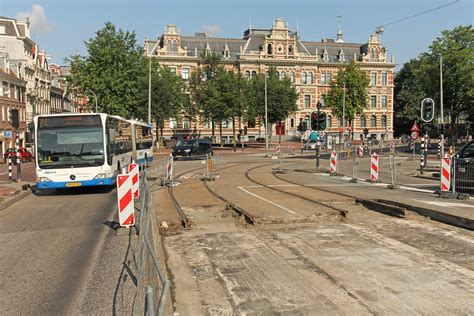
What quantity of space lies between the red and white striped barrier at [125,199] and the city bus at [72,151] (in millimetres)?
6442

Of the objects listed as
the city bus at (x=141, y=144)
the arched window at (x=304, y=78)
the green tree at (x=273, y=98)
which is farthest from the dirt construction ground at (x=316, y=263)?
the arched window at (x=304, y=78)

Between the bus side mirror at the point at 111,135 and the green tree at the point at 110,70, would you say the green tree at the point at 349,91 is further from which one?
the bus side mirror at the point at 111,135

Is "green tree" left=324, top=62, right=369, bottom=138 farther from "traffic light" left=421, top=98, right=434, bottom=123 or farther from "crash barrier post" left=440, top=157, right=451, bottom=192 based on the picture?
"crash barrier post" left=440, top=157, right=451, bottom=192

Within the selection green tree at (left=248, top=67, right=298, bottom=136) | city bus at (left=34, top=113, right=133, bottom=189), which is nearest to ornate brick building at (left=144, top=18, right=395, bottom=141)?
green tree at (left=248, top=67, right=298, bottom=136)

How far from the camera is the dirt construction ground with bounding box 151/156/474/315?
5.45 m

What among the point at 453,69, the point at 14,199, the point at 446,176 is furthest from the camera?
the point at 453,69

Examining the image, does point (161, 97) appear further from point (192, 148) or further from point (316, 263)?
point (316, 263)

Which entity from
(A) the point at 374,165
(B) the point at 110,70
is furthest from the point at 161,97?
(A) the point at 374,165

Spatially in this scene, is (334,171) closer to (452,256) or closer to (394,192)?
(394,192)

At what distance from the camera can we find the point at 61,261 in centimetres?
765

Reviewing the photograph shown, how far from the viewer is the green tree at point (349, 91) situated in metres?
60.4

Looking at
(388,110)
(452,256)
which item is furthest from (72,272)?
(388,110)

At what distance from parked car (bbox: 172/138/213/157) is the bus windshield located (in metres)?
23.5

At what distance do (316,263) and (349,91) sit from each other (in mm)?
56763
